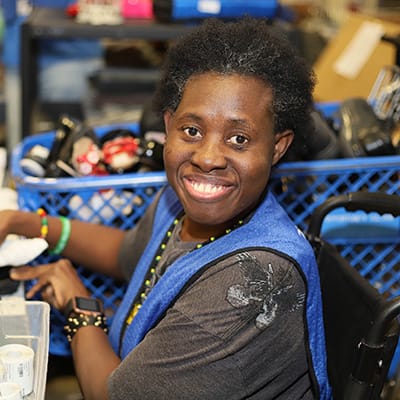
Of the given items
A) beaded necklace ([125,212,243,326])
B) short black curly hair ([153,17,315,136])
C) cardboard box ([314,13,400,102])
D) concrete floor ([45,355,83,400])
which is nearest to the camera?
short black curly hair ([153,17,315,136])

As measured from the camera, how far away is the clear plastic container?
1.12m

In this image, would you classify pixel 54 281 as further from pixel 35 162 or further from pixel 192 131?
pixel 192 131

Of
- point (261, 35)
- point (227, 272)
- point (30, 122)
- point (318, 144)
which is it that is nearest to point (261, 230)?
point (227, 272)

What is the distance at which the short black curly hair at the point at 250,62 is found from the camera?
1.22m

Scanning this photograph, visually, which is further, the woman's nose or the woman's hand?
the woman's hand

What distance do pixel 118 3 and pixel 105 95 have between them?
428 mm

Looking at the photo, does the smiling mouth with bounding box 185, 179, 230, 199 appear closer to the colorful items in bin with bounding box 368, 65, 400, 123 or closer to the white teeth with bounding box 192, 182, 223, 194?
the white teeth with bounding box 192, 182, 223, 194

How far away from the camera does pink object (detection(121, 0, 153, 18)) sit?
273 centimetres

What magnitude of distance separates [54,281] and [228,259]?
0.51 m

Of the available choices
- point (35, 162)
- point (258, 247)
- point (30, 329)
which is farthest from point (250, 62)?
point (35, 162)

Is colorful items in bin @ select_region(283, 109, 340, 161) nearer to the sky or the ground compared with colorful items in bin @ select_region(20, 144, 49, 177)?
nearer to the sky

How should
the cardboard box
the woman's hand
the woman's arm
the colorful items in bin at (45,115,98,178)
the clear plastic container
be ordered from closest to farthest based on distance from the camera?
the clear plastic container → the woman's hand → the woman's arm → the colorful items in bin at (45,115,98,178) → the cardboard box

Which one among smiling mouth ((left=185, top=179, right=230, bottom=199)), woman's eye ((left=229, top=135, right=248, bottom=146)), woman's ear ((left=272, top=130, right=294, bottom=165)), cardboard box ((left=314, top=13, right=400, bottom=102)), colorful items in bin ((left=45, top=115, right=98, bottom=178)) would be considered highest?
woman's eye ((left=229, top=135, right=248, bottom=146))

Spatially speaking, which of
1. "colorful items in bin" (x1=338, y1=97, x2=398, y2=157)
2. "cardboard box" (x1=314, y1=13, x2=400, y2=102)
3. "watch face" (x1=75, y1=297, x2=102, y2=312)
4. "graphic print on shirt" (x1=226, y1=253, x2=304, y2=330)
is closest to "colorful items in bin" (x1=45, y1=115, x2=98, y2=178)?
"watch face" (x1=75, y1=297, x2=102, y2=312)
